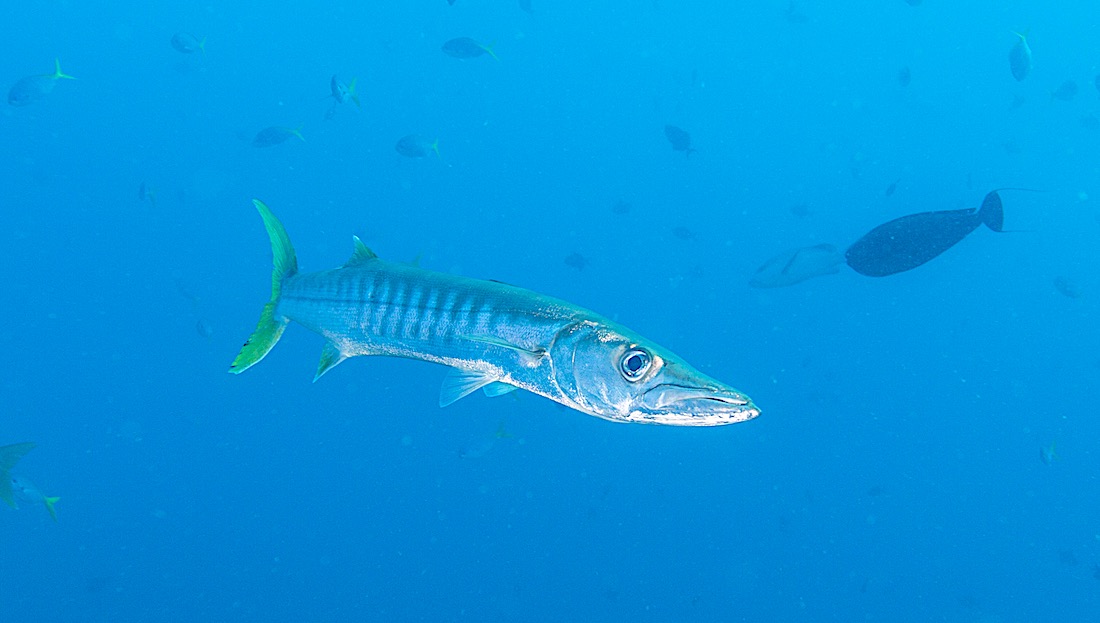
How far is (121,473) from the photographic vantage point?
70.6 feet

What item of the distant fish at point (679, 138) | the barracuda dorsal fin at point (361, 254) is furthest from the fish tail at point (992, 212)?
the distant fish at point (679, 138)

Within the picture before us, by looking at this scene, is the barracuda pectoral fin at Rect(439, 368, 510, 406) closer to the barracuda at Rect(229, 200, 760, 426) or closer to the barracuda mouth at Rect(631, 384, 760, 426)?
the barracuda at Rect(229, 200, 760, 426)

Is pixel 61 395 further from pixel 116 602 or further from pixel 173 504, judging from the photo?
pixel 116 602

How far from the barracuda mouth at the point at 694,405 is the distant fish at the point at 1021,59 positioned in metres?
12.7

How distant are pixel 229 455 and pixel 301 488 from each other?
3.79m

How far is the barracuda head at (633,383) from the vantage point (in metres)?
2.12

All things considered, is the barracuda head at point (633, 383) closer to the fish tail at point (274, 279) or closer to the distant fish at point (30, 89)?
the fish tail at point (274, 279)

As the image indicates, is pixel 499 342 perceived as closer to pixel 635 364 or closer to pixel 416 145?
pixel 635 364

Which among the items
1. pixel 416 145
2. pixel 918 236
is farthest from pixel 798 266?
pixel 416 145

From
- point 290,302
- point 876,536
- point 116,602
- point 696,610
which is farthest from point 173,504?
point 876,536

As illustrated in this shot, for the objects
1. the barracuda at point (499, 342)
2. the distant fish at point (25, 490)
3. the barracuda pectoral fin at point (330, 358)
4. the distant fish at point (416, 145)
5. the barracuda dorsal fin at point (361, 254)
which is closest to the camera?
the barracuda at point (499, 342)

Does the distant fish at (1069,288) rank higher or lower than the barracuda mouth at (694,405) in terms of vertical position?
lower

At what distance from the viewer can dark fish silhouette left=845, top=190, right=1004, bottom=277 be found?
5.50 meters

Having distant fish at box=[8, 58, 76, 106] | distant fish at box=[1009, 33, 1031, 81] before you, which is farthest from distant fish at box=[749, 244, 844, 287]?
distant fish at box=[8, 58, 76, 106]
